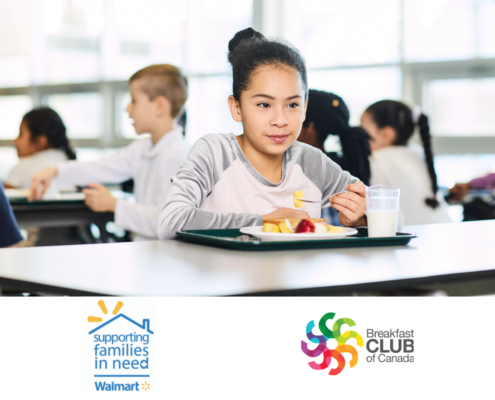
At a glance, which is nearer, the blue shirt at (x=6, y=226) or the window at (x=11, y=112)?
the blue shirt at (x=6, y=226)

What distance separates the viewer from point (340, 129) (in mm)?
1569

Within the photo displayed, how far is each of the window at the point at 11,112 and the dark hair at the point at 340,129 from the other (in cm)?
513

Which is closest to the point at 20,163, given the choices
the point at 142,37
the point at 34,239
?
the point at 34,239

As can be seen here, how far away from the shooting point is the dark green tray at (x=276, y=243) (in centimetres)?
87

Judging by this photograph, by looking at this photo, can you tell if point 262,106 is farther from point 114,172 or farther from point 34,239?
point 34,239

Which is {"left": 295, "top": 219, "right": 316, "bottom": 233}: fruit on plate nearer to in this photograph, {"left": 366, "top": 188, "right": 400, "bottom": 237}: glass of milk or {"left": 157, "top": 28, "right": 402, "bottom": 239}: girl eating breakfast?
{"left": 366, "top": 188, "right": 400, "bottom": 237}: glass of milk

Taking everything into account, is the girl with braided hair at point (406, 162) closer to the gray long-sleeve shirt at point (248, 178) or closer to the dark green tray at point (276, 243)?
the gray long-sleeve shirt at point (248, 178)

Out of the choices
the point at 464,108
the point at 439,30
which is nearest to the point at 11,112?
the point at 439,30

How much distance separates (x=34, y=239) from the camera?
8.35 ft
